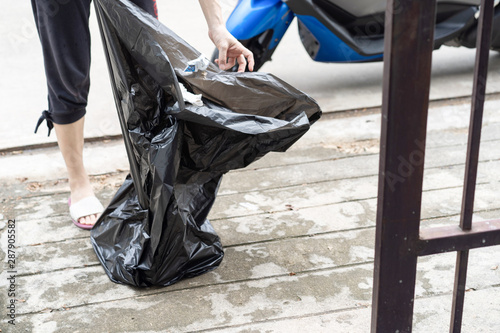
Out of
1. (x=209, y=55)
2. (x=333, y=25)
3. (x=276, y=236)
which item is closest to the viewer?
(x=276, y=236)

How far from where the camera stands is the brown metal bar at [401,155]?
926 mm

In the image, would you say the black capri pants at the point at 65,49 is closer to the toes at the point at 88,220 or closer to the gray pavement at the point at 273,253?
the toes at the point at 88,220

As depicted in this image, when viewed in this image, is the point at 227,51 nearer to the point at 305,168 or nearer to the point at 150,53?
the point at 150,53

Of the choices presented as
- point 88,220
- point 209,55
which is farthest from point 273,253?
point 209,55

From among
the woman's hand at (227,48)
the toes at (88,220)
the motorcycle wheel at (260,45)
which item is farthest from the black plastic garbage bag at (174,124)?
the motorcycle wheel at (260,45)

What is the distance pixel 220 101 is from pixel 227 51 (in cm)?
26

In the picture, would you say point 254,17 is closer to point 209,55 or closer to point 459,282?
point 209,55

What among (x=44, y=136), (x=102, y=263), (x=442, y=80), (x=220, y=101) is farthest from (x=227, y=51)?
(x=442, y=80)

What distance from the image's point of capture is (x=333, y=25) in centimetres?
332

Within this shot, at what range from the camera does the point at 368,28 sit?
3496 mm

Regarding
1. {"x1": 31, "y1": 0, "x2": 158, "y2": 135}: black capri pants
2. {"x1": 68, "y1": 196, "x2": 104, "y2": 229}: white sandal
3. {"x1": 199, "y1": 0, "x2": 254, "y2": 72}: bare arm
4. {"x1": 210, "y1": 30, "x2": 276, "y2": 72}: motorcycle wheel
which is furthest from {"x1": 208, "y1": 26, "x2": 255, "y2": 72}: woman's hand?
{"x1": 210, "y1": 30, "x2": 276, "y2": 72}: motorcycle wheel

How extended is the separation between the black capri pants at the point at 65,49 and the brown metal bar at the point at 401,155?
1279 millimetres

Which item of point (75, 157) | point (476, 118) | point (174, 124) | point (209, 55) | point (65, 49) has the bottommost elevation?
point (209, 55)

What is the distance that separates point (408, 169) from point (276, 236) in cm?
117
